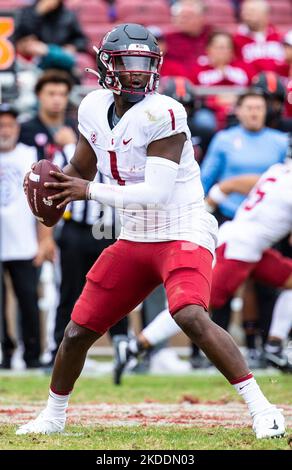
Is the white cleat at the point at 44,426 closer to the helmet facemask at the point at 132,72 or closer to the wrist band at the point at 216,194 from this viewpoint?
the helmet facemask at the point at 132,72

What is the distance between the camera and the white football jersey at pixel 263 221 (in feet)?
26.0

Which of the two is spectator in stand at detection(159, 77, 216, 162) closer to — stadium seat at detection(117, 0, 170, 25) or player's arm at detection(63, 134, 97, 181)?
stadium seat at detection(117, 0, 170, 25)

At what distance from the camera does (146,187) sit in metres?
4.78

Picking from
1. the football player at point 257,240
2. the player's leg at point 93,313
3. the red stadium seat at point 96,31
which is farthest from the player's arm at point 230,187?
the red stadium seat at point 96,31

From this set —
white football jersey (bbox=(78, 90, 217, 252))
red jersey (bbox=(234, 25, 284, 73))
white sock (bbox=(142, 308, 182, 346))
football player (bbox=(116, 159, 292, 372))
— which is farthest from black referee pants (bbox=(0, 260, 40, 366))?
white football jersey (bbox=(78, 90, 217, 252))

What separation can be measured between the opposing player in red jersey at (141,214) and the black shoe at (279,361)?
3459mm

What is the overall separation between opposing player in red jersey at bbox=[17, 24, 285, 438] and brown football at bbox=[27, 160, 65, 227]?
0.06 meters

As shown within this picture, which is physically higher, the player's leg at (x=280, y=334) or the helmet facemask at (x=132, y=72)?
the helmet facemask at (x=132, y=72)

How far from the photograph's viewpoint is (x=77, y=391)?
7.36m

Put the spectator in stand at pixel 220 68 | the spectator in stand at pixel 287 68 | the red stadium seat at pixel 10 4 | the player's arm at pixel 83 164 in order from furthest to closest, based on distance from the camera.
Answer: the red stadium seat at pixel 10 4, the spectator in stand at pixel 220 68, the spectator in stand at pixel 287 68, the player's arm at pixel 83 164

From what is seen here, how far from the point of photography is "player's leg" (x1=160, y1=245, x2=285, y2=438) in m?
4.74

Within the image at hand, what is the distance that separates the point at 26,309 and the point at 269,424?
4.35 m

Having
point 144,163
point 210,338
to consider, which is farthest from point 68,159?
point 210,338

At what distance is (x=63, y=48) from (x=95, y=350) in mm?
3137
